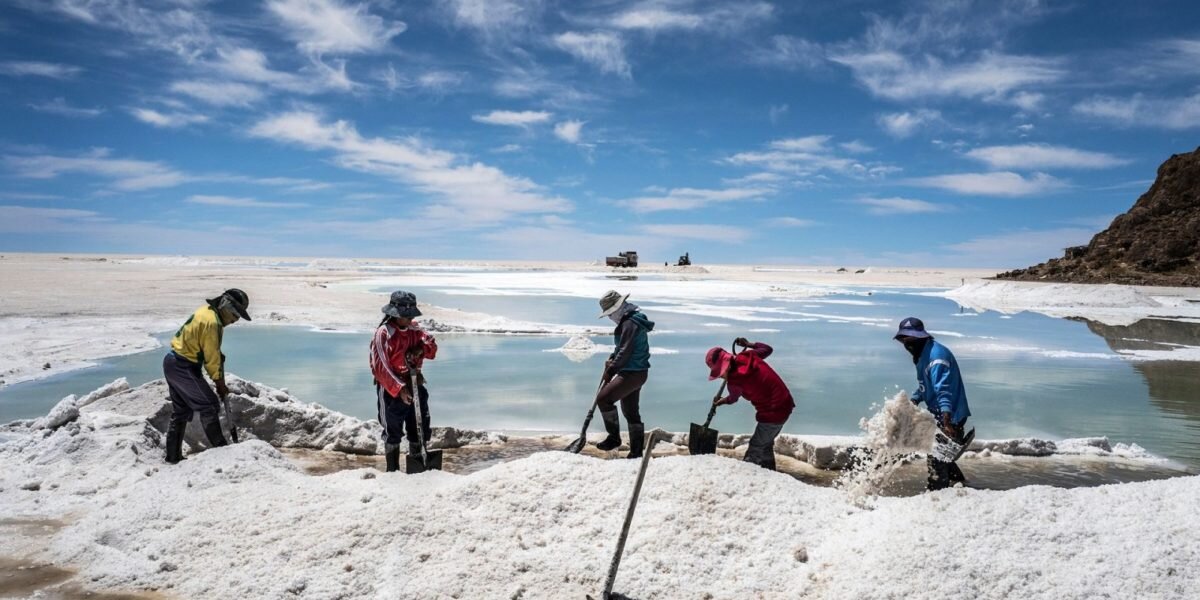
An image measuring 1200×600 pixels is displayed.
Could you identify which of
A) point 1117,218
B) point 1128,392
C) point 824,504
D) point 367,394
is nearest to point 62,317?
point 367,394

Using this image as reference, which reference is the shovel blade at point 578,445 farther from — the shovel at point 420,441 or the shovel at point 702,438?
the shovel at point 420,441

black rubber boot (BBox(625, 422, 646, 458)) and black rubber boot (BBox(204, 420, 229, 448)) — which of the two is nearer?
black rubber boot (BBox(204, 420, 229, 448))

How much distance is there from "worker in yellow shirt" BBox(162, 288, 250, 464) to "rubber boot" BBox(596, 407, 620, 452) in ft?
10.3

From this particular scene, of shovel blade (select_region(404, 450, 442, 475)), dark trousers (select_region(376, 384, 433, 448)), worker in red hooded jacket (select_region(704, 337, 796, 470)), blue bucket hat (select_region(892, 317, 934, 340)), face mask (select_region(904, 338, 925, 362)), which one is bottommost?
shovel blade (select_region(404, 450, 442, 475))

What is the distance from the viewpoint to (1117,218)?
4681 centimetres

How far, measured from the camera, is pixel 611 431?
22.0ft

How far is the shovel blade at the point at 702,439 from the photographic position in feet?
18.8

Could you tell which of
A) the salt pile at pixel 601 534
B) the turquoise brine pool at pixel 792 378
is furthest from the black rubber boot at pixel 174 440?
the turquoise brine pool at pixel 792 378

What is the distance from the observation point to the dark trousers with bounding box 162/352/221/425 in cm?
568

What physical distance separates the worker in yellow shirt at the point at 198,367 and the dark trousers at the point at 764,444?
405 cm

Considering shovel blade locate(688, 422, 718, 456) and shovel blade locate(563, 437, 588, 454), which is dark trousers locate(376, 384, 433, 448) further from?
shovel blade locate(688, 422, 718, 456)

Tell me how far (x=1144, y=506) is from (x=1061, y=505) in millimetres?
416

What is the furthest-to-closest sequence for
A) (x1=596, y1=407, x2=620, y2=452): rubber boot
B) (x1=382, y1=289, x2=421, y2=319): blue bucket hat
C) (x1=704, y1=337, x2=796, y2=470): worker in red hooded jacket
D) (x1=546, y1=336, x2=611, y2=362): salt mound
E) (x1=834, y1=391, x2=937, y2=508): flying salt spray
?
(x1=546, y1=336, x2=611, y2=362): salt mound, (x1=596, y1=407, x2=620, y2=452): rubber boot, (x1=382, y1=289, x2=421, y2=319): blue bucket hat, (x1=704, y1=337, x2=796, y2=470): worker in red hooded jacket, (x1=834, y1=391, x2=937, y2=508): flying salt spray

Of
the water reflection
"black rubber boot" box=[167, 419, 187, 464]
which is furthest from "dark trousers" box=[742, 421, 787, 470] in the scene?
the water reflection
